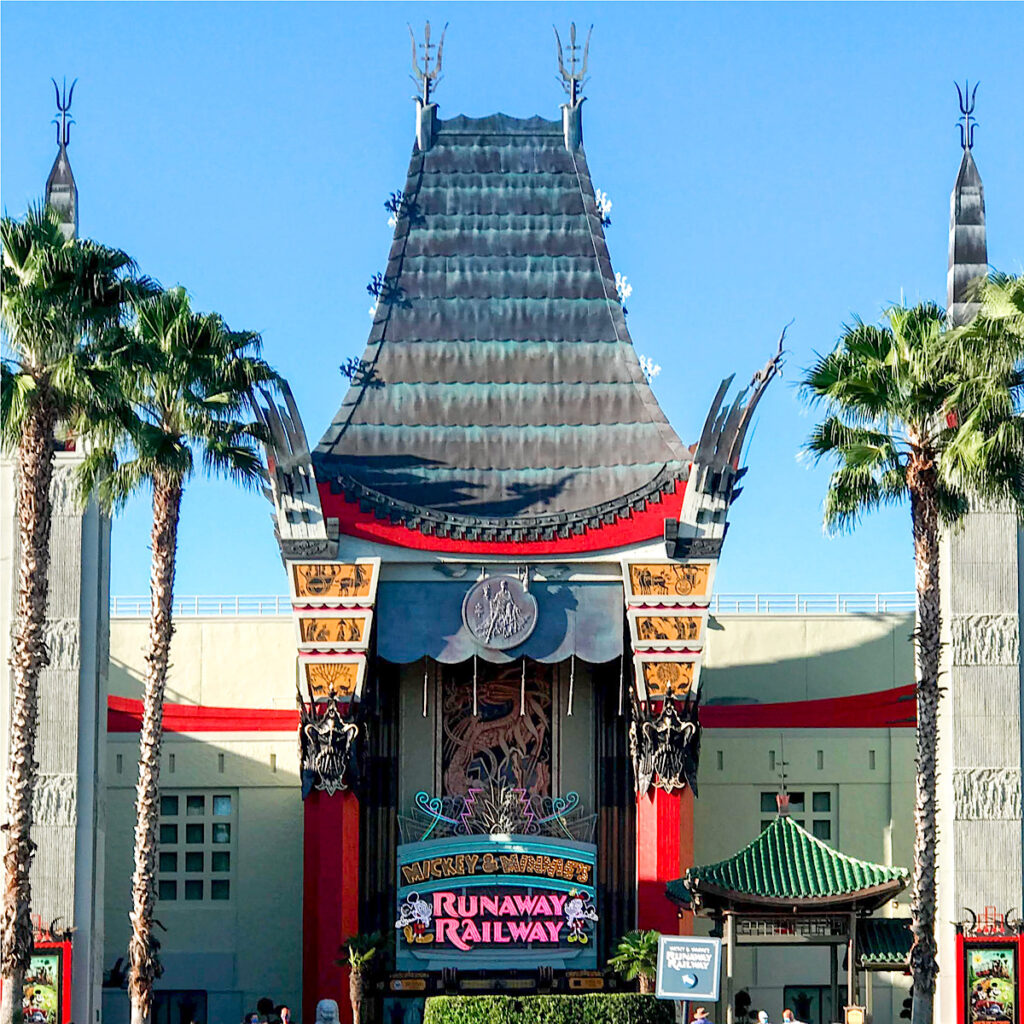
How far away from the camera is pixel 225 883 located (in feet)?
148

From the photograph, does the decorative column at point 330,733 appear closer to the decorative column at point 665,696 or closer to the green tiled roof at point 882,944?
the decorative column at point 665,696

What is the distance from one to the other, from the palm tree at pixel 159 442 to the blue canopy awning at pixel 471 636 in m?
6.19

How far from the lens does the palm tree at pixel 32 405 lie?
30.0 meters

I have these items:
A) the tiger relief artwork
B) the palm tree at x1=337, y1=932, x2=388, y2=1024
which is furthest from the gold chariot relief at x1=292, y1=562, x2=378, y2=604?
the palm tree at x1=337, y1=932, x2=388, y2=1024

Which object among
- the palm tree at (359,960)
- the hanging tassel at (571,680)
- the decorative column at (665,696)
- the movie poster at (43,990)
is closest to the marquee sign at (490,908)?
the palm tree at (359,960)

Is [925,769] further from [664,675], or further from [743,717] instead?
[743,717]

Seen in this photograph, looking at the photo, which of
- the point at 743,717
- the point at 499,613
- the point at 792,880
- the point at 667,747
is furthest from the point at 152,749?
the point at 743,717

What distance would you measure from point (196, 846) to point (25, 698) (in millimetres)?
15548

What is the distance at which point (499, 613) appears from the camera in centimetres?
4266

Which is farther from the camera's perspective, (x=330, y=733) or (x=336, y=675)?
(x=336, y=675)

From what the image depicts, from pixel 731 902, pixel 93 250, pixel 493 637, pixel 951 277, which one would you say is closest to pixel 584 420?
pixel 493 637

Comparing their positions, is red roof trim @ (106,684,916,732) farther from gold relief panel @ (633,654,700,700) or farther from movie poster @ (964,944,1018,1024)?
movie poster @ (964,944,1018,1024)

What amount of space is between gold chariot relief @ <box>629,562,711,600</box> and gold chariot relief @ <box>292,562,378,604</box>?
5063mm

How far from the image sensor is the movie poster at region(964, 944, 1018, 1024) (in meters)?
39.2
